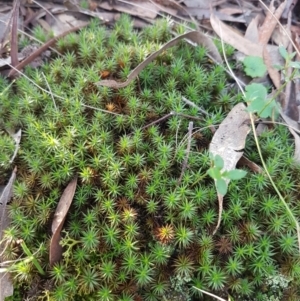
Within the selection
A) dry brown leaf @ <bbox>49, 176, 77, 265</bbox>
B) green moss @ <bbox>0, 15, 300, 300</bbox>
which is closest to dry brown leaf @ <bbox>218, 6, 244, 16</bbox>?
green moss @ <bbox>0, 15, 300, 300</bbox>

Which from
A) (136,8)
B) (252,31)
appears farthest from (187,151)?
(136,8)

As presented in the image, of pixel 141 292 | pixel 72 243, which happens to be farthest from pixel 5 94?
pixel 141 292

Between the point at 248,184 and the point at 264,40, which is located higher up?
the point at 264,40

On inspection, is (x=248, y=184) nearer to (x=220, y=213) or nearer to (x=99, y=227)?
(x=220, y=213)

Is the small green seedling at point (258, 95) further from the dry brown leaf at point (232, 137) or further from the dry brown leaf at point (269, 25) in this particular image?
the dry brown leaf at point (269, 25)

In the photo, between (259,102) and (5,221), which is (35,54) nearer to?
(5,221)

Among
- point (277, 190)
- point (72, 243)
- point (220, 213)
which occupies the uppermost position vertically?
point (277, 190)

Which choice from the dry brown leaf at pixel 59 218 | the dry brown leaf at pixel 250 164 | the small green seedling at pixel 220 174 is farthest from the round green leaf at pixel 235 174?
the dry brown leaf at pixel 59 218
